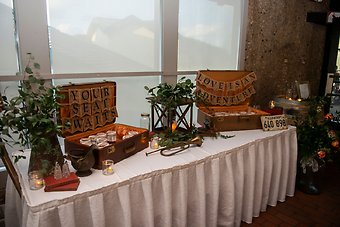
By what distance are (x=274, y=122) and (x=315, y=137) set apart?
0.48 metres

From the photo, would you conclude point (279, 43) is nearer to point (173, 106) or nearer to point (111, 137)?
point (173, 106)

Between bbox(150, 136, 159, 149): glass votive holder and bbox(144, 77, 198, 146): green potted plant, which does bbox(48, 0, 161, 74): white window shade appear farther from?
bbox(150, 136, 159, 149): glass votive holder

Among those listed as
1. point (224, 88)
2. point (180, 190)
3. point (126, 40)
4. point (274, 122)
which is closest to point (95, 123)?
point (180, 190)

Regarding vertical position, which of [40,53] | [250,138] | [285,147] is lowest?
[285,147]

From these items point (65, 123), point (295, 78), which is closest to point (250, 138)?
point (65, 123)

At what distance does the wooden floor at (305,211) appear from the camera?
6.88 feet

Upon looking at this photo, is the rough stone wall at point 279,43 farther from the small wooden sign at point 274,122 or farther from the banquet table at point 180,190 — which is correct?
the banquet table at point 180,190

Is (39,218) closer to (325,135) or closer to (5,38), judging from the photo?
(5,38)

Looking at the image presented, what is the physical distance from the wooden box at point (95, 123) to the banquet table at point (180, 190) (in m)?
0.07

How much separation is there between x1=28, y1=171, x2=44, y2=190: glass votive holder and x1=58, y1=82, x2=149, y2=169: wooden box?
0.18 m

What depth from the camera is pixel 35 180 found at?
116cm

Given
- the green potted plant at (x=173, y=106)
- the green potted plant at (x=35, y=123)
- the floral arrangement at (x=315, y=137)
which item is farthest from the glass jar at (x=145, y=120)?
the floral arrangement at (x=315, y=137)

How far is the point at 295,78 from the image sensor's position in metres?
3.58

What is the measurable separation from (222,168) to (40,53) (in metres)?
1.40
